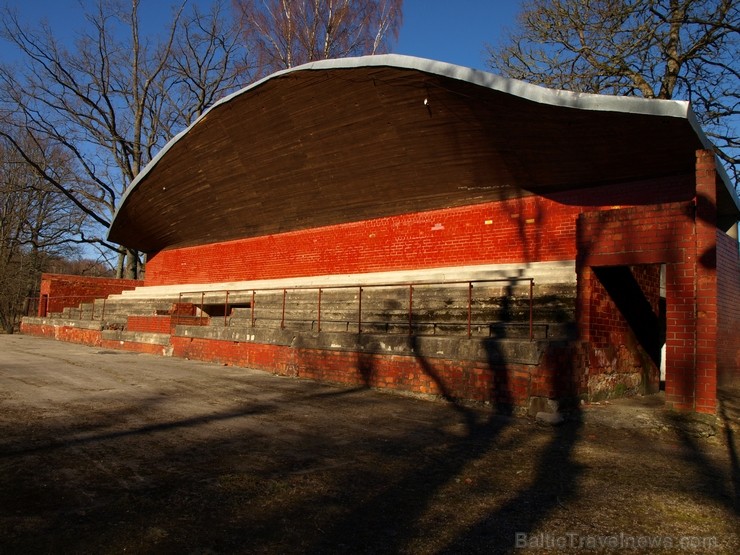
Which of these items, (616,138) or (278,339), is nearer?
(616,138)

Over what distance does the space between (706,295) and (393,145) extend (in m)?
7.12

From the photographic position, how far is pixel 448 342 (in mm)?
8305

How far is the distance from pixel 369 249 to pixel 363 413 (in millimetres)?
7167

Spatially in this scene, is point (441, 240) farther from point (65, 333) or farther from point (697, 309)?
point (65, 333)

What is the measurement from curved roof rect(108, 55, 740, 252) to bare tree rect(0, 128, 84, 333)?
19.3 metres

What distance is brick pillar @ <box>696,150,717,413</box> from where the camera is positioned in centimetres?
706

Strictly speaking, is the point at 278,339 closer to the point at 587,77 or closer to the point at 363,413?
the point at 363,413

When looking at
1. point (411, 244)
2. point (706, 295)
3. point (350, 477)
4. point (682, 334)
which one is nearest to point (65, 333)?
point (411, 244)

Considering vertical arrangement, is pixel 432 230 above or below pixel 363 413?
above

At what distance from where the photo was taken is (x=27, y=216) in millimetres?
34906

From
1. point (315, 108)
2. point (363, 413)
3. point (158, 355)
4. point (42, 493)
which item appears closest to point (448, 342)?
point (363, 413)

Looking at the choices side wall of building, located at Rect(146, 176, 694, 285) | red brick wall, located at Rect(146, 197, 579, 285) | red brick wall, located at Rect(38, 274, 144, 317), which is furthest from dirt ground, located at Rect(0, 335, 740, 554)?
red brick wall, located at Rect(38, 274, 144, 317)

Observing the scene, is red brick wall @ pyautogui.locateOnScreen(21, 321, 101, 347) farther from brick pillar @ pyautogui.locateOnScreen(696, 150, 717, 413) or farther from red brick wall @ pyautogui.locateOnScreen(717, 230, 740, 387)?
red brick wall @ pyautogui.locateOnScreen(717, 230, 740, 387)

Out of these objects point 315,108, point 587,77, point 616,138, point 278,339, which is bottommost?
point 278,339
